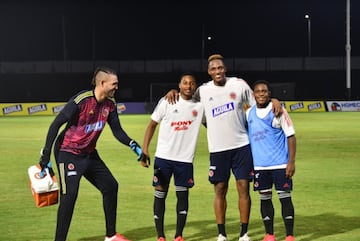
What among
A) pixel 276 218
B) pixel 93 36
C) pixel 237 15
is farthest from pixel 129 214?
pixel 237 15

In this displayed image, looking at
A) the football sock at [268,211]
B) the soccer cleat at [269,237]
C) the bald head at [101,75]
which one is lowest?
the soccer cleat at [269,237]

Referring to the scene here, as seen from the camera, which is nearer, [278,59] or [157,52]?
[278,59]

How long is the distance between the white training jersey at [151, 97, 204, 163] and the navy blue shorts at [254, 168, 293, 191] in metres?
0.81

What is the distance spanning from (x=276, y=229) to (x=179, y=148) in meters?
1.97

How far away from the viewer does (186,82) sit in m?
8.41

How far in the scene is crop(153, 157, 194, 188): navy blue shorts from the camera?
332 inches

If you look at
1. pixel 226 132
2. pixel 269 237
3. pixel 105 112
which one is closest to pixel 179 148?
pixel 226 132

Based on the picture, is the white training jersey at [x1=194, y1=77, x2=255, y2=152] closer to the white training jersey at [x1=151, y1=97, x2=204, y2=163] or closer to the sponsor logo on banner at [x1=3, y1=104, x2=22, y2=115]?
the white training jersey at [x1=151, y1=97, x2=204, y2=163]

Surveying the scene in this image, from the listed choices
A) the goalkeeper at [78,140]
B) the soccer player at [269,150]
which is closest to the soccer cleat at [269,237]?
the soccer player at [269,150]

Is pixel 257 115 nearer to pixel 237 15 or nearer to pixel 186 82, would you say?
pixel 186 82

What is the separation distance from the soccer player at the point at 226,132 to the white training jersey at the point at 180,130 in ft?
0.39

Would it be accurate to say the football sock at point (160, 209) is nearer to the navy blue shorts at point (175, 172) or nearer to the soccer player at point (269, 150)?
the navy blue shorts at point (175, 172)

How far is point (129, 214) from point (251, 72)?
189 feet

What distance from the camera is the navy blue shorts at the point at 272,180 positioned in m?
8.23
